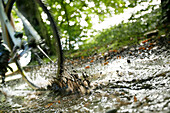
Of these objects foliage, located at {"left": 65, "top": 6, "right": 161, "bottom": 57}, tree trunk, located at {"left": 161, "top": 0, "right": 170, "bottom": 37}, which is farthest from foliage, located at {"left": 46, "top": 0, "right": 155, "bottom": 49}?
tree trunk, located at {"left": 161, "top": 0, "right": 170, "bottom": 37}

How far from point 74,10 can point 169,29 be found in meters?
4.01

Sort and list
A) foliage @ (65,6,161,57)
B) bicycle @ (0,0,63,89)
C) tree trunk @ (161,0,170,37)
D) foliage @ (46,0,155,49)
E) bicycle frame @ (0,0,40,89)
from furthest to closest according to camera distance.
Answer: foliage @ (46,0,155,49) < foliage @ (65,6,161,57) < tree trunk @ (161,0,170,37) < bicycle frame @ (0,0,40,89) < bicycle @ (0,0,63,89)

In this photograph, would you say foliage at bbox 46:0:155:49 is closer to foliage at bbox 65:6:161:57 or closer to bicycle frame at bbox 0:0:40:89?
foliage at bbox 65:6:161:57

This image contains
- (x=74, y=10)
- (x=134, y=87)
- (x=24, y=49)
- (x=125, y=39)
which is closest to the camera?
(x=134, y=87)

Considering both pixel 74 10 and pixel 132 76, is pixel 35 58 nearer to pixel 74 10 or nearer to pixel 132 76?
pixel 132 76

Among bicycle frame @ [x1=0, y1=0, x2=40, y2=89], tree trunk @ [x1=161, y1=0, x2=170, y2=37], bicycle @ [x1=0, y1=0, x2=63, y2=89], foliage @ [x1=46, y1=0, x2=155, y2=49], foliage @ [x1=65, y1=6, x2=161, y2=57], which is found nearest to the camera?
bicycle @ [x1=0, y1=0, x2=63, y2=89]

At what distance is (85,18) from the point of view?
6.34 metres

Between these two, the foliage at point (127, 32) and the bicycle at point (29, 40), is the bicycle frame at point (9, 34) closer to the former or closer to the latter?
the bicycle at point (29, 40)

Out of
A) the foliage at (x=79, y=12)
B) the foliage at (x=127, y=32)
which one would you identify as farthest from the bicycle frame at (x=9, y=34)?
the foliage at (x=127, y=32)

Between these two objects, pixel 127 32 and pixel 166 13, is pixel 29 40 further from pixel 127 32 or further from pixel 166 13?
pixel 127 32

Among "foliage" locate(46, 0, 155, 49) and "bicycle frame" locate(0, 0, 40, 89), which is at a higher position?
"foliage" locate(46, 0, 155, 49)

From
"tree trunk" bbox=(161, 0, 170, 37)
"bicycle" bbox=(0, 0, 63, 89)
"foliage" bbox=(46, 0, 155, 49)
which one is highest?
"foliage" bbox=(46, 0, 155, 49)

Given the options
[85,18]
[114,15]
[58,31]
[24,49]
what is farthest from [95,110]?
[114,15]

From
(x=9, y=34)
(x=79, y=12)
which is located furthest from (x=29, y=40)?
(x=79, y=12)
